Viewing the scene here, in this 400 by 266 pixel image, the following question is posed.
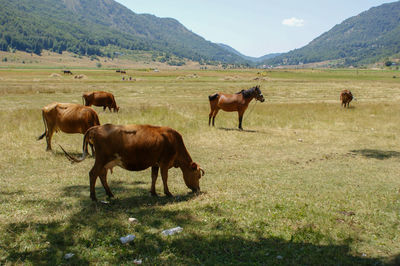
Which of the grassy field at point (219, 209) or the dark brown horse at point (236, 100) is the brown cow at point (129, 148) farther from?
the dark brown horse at point (236, 100)

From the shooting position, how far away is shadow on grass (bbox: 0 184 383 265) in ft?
18.0

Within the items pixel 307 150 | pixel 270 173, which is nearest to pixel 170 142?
pixel 270 173

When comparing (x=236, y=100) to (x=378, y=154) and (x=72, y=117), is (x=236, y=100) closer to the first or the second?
(x=378, y=154)

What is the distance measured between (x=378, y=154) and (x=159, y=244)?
1458 centimetres

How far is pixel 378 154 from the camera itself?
1648 centimetres

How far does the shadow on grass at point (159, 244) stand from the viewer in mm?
5496

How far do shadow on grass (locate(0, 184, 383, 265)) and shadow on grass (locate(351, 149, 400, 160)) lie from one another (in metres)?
11.4

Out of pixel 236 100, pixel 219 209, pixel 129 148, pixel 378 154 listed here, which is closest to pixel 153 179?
pixel 129 148

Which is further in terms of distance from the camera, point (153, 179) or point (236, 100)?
point (236, 100)

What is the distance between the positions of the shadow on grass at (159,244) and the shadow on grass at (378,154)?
11.4m

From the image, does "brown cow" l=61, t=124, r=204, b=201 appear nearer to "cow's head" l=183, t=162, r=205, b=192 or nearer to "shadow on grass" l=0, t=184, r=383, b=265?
"cow's head" l=183, t=162, r=205, b=192

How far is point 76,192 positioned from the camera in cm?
926

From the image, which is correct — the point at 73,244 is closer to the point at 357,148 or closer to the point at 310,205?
the point at 310,205

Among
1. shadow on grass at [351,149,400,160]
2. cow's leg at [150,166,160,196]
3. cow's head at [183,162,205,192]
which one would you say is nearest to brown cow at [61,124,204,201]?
cow's leg at [150,166,160,196]
